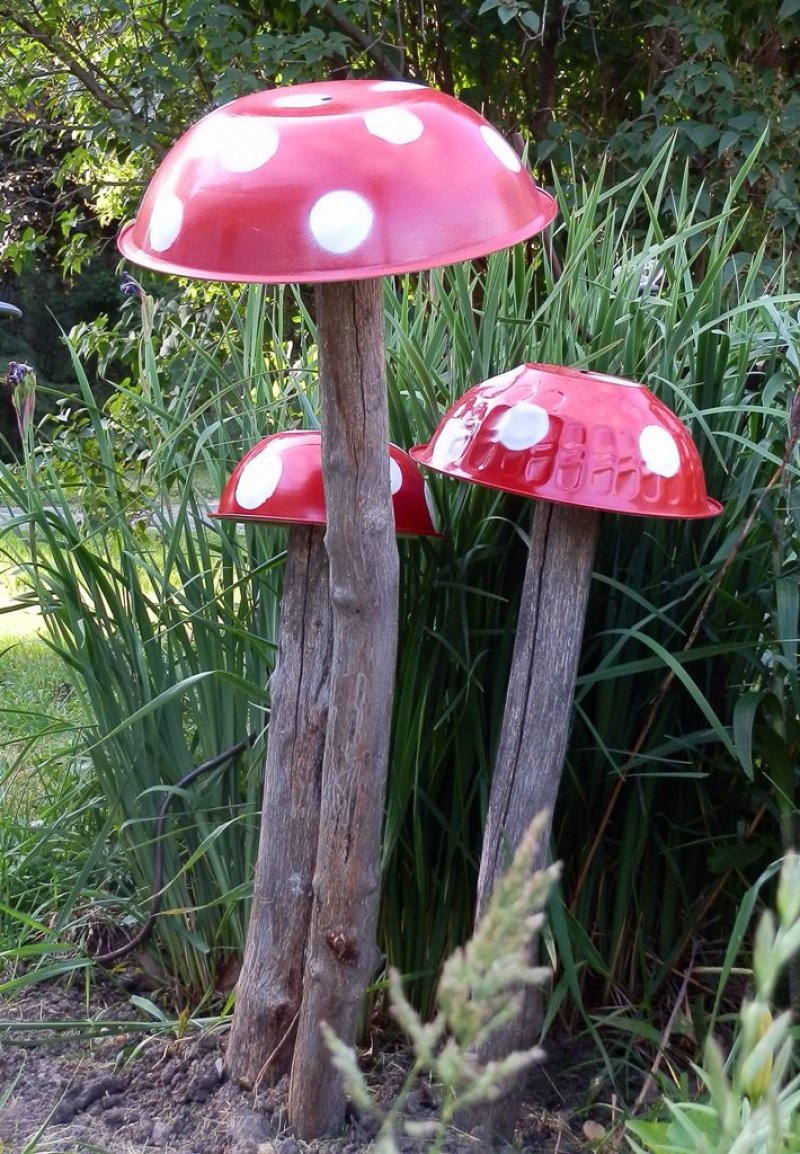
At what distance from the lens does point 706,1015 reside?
4.87ft

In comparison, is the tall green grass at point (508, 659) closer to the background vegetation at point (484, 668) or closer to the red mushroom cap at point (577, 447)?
the background vegetation at point (484, 668)

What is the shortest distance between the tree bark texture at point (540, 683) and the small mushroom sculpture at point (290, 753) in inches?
6.5

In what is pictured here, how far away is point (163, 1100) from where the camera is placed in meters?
1.38

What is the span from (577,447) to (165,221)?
45 centimetres

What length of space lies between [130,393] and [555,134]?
2489 mm

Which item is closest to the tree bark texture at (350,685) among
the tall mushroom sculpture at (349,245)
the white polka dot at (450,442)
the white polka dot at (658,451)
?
the tall mushroom sculpture at (349,245)

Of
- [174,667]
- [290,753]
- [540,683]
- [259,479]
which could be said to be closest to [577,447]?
[540,683]

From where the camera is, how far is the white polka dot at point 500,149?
101 cm

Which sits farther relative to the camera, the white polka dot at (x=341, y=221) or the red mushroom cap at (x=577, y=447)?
the red mushroom cap at (x=577, y=447)

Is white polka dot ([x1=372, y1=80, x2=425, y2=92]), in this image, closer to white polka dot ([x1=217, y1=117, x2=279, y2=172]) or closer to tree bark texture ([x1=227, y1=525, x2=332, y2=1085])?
white polka dot ([x1=217, y1=117, x2=279, y2=172])

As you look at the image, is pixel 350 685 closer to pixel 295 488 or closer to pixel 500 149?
pixel 295 488

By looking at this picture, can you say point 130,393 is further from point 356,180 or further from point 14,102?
point 14,102

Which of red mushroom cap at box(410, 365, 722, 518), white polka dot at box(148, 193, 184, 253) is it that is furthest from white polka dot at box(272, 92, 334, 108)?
red mushroom cap at box(410, 365, 722, 518)

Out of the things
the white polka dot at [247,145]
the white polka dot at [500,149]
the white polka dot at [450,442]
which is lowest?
the white polka dot at [450,442]
